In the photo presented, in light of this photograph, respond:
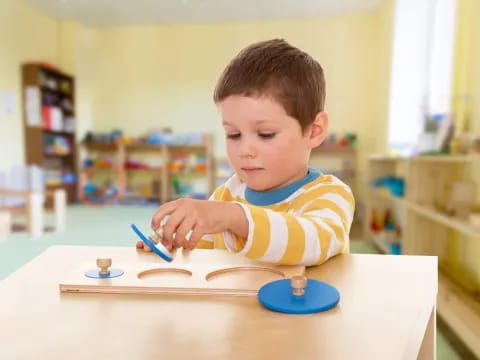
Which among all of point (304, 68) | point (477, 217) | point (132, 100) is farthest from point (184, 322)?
point (132, 100)

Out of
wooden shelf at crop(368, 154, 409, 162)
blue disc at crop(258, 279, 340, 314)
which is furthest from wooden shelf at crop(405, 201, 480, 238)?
blue disc at crop(258, 279, 340, 314)

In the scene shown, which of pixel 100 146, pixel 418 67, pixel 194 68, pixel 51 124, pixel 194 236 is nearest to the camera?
pixel 194 236

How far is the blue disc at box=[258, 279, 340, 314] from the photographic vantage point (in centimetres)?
29

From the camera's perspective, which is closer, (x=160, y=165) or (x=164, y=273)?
(x=164, y=273)

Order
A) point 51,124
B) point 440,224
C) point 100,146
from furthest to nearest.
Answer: point 100,146, point 51,124, point 440,224

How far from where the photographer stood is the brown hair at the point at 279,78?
0.49 metres

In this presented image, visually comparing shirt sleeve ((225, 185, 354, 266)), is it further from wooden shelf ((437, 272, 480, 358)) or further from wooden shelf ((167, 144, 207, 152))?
wooden shelf ((167, 144, 207, 152))

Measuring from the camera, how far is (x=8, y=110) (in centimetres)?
333

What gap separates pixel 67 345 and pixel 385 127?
10.6 ft

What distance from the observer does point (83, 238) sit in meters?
2.26

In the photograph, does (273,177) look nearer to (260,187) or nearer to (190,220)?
(260,187)

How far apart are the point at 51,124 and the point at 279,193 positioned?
3.54 m

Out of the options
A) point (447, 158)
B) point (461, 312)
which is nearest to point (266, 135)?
point (461, 312)

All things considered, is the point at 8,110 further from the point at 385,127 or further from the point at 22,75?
the point at 385,127
